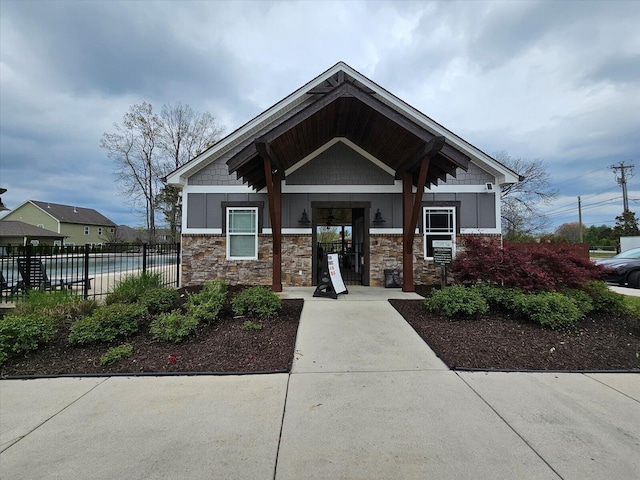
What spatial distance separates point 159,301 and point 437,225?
7841 mm

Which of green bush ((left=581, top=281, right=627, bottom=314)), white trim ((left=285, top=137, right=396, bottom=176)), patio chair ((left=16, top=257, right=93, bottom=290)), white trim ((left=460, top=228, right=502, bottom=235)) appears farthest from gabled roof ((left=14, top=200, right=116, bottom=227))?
green bush ((left=581, top=281, right=627, bottom=314))

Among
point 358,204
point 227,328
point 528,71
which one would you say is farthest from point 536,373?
point 528,71

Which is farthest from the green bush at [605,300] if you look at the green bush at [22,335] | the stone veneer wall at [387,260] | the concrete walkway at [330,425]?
the green bush at [22,335]

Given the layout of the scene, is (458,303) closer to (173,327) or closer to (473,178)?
(173,327)

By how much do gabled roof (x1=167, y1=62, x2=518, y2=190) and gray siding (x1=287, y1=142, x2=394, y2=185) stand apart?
12.7 inches

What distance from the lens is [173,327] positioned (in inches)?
173

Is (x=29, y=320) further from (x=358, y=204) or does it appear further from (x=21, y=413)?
(x=358, y=204)

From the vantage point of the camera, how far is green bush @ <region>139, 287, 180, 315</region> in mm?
5457

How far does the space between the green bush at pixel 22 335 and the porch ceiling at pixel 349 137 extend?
13.5 ft

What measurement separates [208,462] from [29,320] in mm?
3931

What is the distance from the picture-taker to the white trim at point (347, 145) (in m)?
8.77

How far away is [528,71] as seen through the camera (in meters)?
10.5

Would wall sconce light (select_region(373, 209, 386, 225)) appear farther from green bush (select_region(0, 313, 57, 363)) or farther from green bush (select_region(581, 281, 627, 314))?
green bush (select_region(0, 313, 57, 363))

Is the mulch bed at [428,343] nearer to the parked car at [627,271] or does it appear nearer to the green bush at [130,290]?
the green bush at [130,290]
